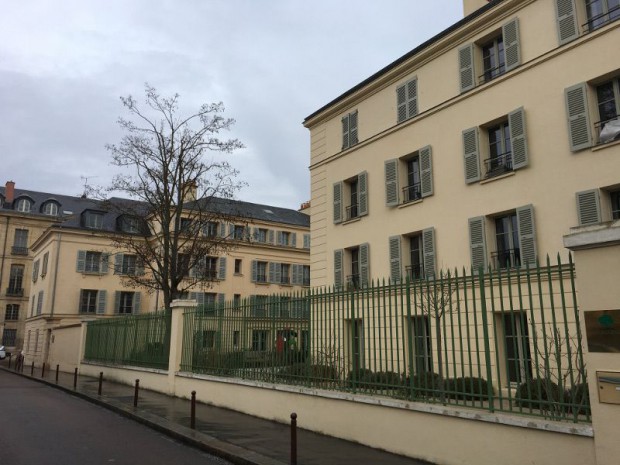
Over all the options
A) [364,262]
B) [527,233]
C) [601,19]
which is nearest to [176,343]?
[364,262]

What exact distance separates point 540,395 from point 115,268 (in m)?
30.3

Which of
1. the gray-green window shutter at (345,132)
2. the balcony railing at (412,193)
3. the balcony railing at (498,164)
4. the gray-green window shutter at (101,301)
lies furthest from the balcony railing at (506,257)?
the gray-green window shutter at (101,301)

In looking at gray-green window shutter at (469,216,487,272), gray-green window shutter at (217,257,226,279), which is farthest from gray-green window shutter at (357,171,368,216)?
gray-green window shutter at (217,257,226,279)

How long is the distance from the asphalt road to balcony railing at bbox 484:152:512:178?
34.4 ft

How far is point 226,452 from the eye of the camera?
23.1 ft

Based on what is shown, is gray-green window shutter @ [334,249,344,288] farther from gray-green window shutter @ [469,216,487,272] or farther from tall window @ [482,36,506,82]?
tall window @ [482,36,506,82]

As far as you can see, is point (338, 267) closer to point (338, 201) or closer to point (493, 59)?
point (338, 201)

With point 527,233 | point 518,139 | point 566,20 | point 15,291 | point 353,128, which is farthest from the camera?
point 15,291

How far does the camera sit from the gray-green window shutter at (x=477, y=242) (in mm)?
13758

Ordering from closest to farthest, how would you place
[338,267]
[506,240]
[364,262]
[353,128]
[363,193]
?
[506,240], [364,262], [363,193], [338,267], [353,128]

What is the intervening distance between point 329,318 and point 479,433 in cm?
344

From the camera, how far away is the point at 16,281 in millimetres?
48500

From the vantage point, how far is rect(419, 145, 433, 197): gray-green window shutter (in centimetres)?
1562

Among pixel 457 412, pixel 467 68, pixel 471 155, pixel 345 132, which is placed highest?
pixel 467 68
